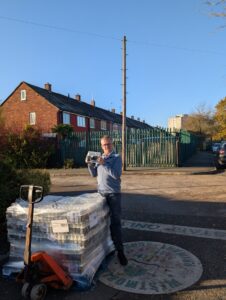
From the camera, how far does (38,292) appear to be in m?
3.75

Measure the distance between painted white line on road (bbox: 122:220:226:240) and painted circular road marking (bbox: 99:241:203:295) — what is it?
2.90 ft

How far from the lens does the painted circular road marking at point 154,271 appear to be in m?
4.15

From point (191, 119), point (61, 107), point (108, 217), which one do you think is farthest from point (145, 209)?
point (191, 119)

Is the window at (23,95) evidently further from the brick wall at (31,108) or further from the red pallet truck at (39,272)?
the red pallet truck at (39,272)

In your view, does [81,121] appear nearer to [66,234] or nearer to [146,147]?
[146,147]

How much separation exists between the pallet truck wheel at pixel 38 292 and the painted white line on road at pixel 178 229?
9.80 ft

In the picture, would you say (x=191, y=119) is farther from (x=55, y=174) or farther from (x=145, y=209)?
(x=145, y=209)

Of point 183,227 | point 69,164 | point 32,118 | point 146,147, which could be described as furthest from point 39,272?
point 32,118

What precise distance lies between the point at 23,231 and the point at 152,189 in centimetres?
809

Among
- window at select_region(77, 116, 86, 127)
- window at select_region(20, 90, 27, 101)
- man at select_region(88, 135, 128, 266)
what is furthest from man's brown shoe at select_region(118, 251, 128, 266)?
window at select_region(20, 90, 27, 101)

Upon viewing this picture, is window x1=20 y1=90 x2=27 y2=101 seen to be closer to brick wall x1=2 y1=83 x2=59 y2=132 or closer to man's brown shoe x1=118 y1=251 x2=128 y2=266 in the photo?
brick wall x1=2 y1=83 x2=59 y2=132

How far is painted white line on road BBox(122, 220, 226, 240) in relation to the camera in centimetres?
608

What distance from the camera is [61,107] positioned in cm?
3938

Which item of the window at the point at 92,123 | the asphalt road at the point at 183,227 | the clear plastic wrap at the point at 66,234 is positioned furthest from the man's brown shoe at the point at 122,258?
the window at the point at 92,123
